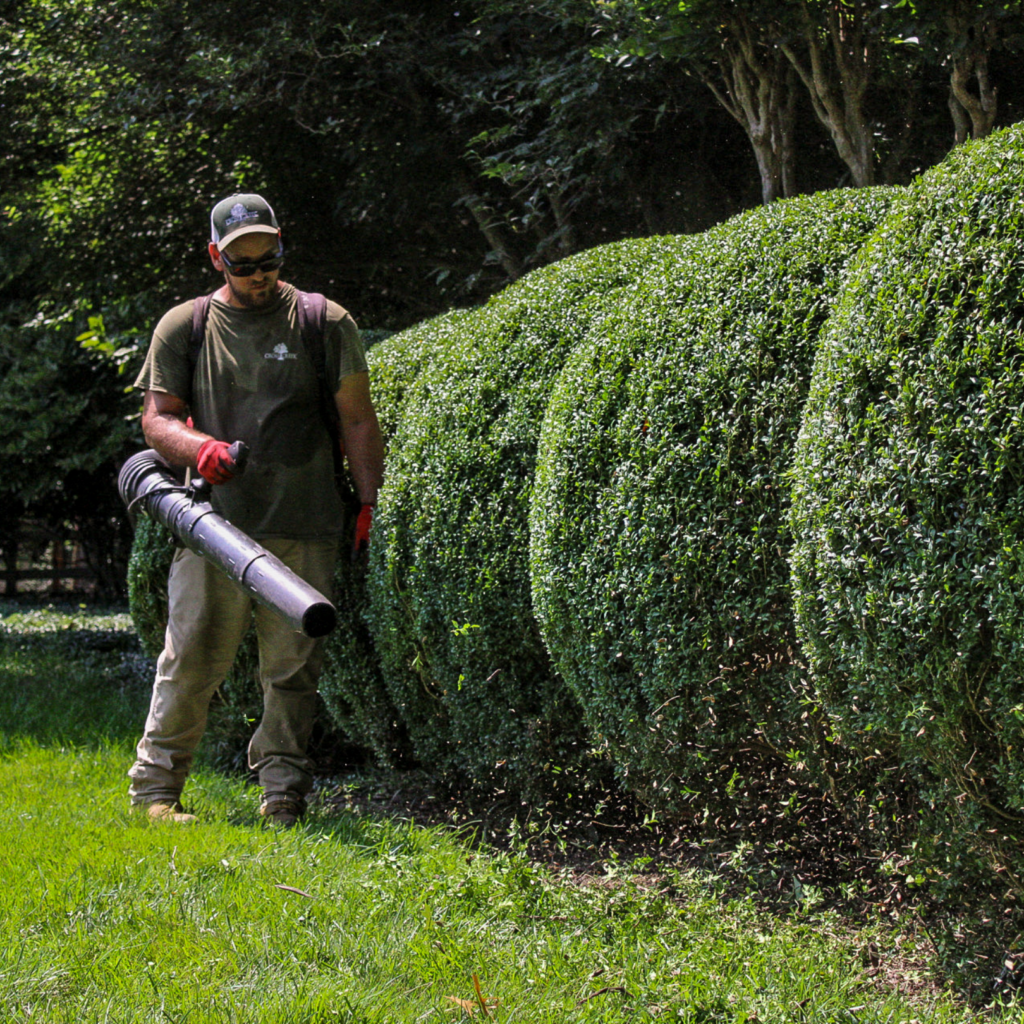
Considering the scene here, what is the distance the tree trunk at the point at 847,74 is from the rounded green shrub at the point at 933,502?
7.36 ft

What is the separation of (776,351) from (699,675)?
100cm

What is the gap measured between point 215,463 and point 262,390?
50 centimetres

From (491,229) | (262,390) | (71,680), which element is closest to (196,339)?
(262,390)

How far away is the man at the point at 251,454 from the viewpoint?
432cm

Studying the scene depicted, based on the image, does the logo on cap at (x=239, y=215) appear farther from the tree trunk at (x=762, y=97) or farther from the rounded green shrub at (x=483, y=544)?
the tree trunk at (x=762, y=97)

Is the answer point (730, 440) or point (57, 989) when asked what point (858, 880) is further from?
point (57, 989)

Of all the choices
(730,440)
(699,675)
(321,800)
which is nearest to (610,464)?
(730,440)

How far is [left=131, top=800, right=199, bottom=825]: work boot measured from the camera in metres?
4.03

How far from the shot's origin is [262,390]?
4.34 meters

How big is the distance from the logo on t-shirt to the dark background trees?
233cm

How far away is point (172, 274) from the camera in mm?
8422

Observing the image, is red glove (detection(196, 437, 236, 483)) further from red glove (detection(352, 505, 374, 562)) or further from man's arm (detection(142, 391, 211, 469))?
red glove (detection(352, 505, 374, 562))

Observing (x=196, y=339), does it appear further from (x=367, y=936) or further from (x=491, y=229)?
(x=491, y=229)

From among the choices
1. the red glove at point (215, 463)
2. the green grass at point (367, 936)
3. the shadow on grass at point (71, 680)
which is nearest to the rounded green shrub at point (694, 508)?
the green grass at point (367, 936)
